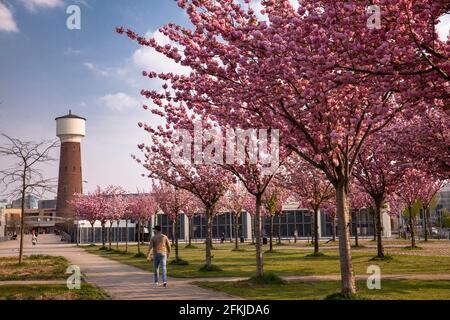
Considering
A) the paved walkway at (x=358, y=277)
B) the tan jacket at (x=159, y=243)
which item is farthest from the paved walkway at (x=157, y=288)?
the tan jacket at (x=159, y=243)

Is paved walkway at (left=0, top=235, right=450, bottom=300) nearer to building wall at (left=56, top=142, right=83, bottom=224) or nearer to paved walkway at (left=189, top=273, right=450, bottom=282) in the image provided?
paved walkway at (left=189, top=273, right=450, bottom=282)

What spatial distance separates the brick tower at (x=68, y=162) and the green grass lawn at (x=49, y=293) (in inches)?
2730

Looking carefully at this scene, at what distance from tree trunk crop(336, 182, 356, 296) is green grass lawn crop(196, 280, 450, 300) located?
1.45ft

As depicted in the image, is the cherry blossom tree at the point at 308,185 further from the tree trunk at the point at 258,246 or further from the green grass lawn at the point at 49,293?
the green grass lawn at the point at 49,293

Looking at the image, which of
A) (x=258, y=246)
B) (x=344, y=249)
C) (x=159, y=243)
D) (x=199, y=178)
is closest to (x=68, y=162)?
(x=199, y=178)

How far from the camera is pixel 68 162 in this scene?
84.0 meters

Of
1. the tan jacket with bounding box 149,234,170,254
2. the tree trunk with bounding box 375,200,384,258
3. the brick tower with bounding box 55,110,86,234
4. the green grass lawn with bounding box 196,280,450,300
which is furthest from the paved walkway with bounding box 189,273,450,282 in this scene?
the brick tower with bounding box 55,110,86,234

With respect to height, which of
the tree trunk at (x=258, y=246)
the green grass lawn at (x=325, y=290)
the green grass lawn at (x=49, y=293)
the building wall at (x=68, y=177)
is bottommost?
the green grass lawn at (x=325, y=290)

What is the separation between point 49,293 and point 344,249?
8.33 meters

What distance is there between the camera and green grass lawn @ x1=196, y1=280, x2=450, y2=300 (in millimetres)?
12969

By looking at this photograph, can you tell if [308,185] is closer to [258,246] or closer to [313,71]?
[258,246]

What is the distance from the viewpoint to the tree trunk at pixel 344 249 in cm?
1221

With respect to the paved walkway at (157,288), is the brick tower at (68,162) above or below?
above
